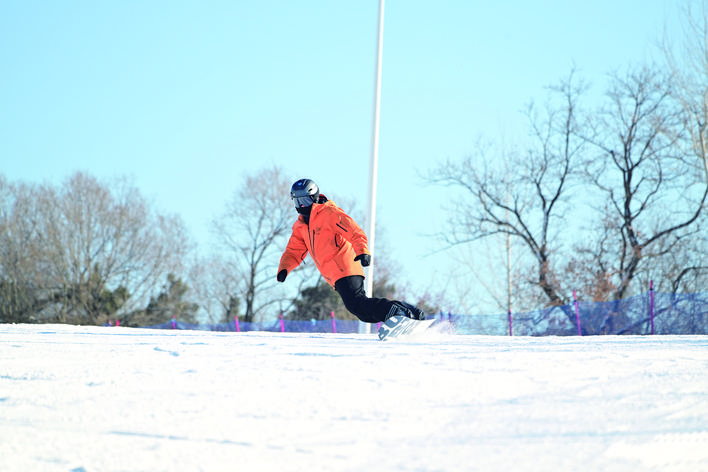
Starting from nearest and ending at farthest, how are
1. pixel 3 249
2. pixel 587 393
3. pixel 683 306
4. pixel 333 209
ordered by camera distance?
pixel 587 393, pixel 333 209, pixel 683 306, pixel 3 249

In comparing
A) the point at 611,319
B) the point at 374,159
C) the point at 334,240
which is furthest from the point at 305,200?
the point at 611,319

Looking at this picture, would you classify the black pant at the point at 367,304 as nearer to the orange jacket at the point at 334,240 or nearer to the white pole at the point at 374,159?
the orange jacket at the point at 334,240

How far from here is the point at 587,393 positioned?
104 inches

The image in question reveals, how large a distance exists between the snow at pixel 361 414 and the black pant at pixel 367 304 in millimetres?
2174

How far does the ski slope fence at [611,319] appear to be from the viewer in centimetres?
1280

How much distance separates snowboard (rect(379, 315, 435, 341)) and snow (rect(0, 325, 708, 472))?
2.11 meters

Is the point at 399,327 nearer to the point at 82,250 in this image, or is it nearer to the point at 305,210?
the point at 305,210

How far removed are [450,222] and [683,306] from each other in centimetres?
1213

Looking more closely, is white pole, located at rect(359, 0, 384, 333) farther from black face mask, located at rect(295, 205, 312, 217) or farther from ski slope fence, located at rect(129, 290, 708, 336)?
black face mask, located at rect(295, 205, 312, 217)

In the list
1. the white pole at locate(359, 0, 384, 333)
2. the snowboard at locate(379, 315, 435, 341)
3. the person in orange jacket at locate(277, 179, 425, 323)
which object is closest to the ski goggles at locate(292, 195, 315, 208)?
the person in orange jacket at locate(277, 179, 425, 323)

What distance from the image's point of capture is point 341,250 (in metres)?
5.82

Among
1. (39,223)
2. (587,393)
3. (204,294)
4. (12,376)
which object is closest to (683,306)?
(587,393)

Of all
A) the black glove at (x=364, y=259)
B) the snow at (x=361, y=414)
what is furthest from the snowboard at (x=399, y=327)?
the snow at (x=361, y=414)

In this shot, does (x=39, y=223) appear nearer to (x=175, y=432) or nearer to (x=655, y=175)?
(x=655, y=175)
